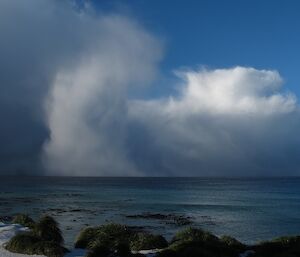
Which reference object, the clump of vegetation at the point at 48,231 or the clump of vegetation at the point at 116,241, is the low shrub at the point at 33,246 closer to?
the clump of vegetation at the point at 116,241

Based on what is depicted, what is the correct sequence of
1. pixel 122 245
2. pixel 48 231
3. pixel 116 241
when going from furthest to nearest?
pixel 48 231 → pixel 116 241 → pixel 122 245

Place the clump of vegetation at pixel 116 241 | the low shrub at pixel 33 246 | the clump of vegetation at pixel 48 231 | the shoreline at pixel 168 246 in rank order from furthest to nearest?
the clump of vegetation at pixel 48 231
the shoreline at pixel 168 246
the low shrub at pixel 33 246
the clump of vegetation at pixel 116 241

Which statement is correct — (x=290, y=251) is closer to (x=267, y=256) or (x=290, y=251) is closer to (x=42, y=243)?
(x=267, y=256)

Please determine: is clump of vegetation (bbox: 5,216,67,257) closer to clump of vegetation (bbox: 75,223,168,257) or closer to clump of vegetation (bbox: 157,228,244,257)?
clump of vegetation (bbox: 75,223,168,257)

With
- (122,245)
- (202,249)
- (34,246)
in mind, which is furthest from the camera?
(34,246)

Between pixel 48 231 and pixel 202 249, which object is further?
pixel 48 231

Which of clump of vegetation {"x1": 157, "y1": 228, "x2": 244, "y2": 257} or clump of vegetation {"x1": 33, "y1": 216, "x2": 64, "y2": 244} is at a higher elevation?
clump of vegetation {"x1": 33, "y1": 216, "x2": 64, "y2": 244}

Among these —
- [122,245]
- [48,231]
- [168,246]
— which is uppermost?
[48,231]

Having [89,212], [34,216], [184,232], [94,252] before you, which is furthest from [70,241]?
[89,212]

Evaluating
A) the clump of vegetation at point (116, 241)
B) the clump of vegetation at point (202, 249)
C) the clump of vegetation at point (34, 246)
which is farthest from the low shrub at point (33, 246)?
the clump of vegetation at point (202, 249)

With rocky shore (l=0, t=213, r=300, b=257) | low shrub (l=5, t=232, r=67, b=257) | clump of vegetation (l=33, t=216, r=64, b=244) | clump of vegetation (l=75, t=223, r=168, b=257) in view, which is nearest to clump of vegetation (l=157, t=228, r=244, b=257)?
rocky shore (l=0, t=213, r=300, b=257)

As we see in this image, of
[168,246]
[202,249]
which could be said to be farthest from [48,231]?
[202,249]

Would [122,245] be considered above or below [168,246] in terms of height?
above

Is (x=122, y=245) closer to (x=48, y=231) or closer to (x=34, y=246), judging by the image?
(x=34, y=246)
